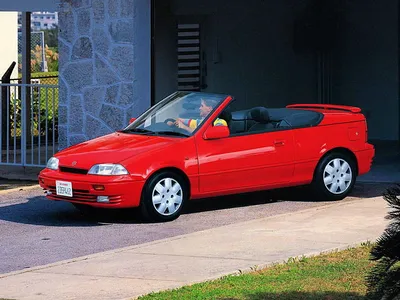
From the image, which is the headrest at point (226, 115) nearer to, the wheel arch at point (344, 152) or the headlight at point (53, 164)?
the wheel arch at point (344, 152)

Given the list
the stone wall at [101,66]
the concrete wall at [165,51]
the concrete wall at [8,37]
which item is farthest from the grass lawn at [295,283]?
the concrete wall at [8,37]

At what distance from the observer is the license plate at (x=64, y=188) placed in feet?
38.6

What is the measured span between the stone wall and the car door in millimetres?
3365

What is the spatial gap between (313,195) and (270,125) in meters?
1.04

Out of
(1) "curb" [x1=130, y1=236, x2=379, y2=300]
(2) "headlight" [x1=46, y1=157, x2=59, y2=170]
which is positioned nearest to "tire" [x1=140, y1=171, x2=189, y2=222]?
(2) "headlight" [x1=46, y1=157, x2=59, y2=170]

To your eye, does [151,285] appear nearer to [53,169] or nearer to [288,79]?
[53,169]

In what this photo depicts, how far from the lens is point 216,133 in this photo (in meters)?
12.2

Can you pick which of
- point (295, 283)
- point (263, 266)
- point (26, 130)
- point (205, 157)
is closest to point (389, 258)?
point (295, 283)

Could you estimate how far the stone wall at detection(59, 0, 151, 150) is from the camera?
611 inches

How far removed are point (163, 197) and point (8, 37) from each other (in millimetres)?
14296

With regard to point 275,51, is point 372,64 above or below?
below

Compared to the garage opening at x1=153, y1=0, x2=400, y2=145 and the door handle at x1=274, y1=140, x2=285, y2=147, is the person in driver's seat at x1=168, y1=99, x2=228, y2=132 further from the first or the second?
the garage opening at x1=153, y1=0, x2=400, y2=145

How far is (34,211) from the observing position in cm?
1289

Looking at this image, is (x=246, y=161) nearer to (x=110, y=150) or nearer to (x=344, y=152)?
(x=344, y=152)
